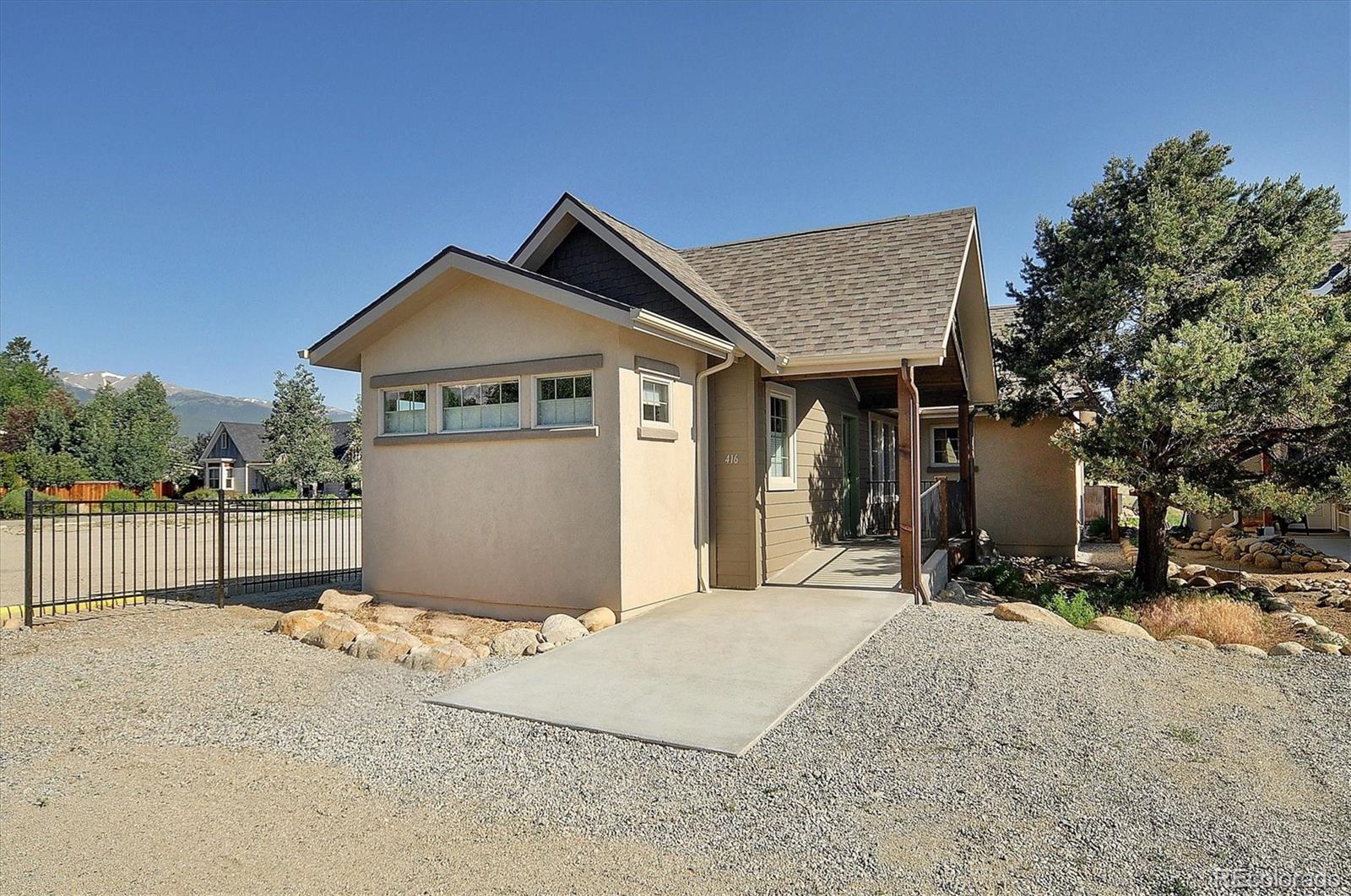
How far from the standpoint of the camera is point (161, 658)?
7305 mm

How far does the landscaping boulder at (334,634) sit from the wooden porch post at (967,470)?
1028 cm

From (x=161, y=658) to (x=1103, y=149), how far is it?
1579 centimetres

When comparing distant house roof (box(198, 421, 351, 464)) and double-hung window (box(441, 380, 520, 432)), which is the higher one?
distant house roof (box(198, 421, 351, 464))

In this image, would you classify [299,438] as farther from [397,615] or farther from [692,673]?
[692,673]

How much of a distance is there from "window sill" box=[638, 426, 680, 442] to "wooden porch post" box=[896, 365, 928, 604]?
273cm

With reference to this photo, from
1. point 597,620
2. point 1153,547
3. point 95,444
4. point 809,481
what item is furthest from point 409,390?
point 95,444

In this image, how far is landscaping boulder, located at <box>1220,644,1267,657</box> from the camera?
7.24 meters

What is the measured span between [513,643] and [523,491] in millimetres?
2000

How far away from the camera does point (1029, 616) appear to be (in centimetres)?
816

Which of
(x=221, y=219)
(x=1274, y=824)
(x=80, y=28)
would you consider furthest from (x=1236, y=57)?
(x=221, y=219)

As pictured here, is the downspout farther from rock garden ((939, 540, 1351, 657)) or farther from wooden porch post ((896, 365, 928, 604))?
rock garden ((939, 540, 1351, 657))

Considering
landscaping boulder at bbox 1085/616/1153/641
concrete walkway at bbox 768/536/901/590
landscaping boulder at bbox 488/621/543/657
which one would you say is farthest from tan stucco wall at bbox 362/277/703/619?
landscaping boulder at bbox 1085/616/1153/641

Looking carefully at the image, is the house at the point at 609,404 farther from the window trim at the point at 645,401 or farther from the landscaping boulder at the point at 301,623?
the landscaping boulder at the point at 301,623

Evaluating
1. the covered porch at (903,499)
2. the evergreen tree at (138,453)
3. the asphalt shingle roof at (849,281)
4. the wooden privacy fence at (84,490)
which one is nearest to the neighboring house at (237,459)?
the evergreen tree at (138,453)
